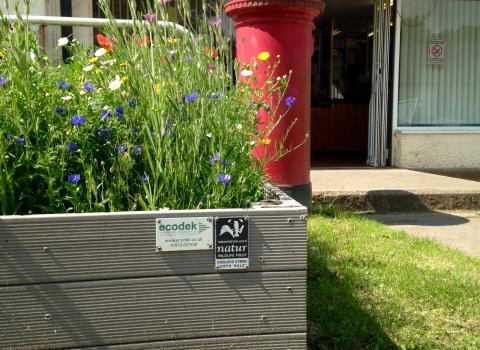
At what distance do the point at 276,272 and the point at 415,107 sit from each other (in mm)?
6999

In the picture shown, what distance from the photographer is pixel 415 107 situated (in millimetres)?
8500

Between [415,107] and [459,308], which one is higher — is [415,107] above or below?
above

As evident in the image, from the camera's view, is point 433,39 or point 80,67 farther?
point 433,39

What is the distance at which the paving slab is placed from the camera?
588 cm

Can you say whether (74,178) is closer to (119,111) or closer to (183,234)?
(119,111)

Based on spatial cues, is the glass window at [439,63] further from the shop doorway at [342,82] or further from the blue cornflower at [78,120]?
the blue cornflower at [78,120]

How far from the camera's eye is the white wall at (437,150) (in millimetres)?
7969

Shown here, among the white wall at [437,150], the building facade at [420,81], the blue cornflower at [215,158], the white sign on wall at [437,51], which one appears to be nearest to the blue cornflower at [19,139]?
the blue cornflower at [215,158]

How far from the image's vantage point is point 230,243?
2.00 m

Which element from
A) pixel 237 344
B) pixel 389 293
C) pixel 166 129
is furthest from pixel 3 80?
pixel 389 293

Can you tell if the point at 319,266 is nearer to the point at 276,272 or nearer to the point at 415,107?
the point at 276,272

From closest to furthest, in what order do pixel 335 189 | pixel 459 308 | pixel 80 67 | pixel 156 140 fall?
pixel 156 140 → pixel 80 67 → pixel 459 308 → pixel 335 189

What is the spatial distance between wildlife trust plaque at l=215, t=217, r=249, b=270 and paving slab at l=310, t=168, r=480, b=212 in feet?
12.6

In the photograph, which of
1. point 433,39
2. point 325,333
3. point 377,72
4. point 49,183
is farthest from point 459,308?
point 433,39
